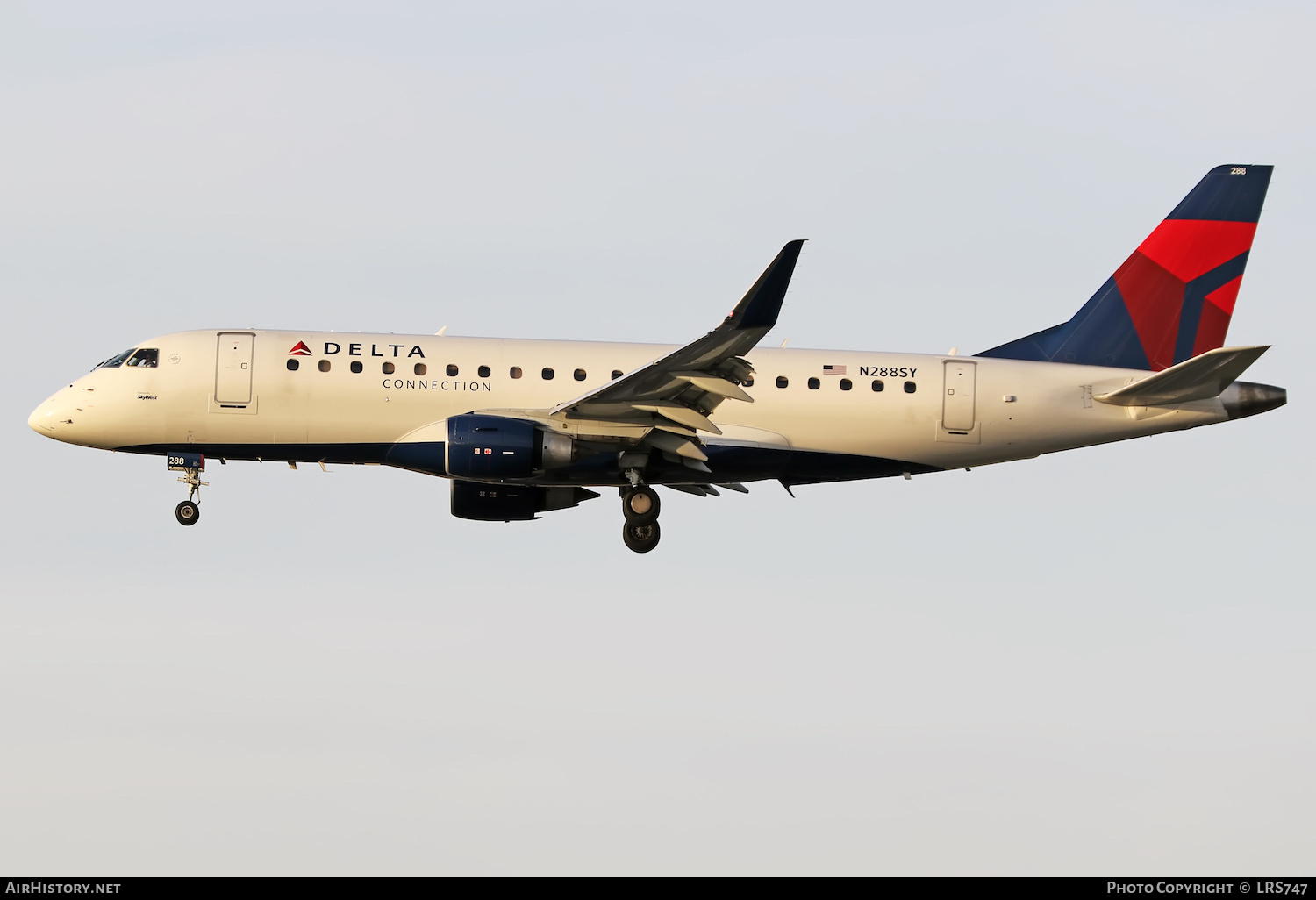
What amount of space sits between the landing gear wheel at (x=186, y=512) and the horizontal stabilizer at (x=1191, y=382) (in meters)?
20.9

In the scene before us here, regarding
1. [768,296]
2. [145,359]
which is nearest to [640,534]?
[768,296]

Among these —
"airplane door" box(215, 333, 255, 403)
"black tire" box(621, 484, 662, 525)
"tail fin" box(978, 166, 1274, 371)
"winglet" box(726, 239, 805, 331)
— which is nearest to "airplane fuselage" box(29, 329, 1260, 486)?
"airplane door" box(215, 333, 255, 403)

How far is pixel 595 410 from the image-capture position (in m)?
34.5

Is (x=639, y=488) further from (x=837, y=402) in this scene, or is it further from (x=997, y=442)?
(x=997, y=442)

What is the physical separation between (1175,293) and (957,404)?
6.88 meters

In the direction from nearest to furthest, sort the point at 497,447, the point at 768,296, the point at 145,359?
the point at 768,296, the point at 497,447, the point at 145,359

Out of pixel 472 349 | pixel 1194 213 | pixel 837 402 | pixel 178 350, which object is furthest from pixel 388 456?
pixel 1194 213

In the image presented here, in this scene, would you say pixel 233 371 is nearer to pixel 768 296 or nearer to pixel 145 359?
pixel 145 359

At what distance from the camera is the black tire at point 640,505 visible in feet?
118

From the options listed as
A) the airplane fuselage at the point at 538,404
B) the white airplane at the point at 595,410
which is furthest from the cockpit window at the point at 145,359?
the airplane fuselage at the point at 538,404

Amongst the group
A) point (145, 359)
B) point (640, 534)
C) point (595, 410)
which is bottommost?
point (640, 534)

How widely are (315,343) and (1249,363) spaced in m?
20.4

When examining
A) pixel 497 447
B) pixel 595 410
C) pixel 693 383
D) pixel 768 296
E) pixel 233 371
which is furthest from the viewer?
pixel 233 371

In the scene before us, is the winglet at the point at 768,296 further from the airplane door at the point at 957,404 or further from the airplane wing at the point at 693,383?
the airplane door at the point at 957,404
